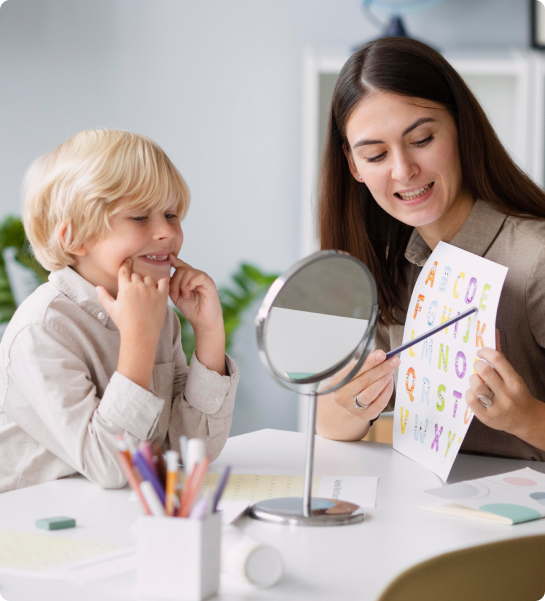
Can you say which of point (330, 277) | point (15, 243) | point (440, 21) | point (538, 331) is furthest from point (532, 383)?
point (440, 21)

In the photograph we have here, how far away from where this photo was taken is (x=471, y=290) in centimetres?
105

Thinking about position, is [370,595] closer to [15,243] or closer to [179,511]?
[179,511]

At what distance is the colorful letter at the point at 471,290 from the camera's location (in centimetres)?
104

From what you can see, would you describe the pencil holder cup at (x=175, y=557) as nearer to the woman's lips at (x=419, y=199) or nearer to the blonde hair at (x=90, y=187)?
the blonde hair at (x=90, y=187)

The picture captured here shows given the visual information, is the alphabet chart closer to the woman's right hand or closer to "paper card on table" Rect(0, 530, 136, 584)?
the woman's right hand

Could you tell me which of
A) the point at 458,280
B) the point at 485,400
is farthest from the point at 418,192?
the point at 485,400

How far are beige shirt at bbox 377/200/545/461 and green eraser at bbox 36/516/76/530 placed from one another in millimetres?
727

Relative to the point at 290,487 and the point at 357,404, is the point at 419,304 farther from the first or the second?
the point at 290,487

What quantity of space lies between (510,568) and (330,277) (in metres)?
0.41

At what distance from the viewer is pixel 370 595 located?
2.06 ft

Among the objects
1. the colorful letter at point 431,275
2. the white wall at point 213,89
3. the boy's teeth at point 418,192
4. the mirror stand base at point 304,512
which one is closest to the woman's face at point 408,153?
the boy's teeth at point 418,192

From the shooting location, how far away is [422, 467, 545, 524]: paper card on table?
83cm

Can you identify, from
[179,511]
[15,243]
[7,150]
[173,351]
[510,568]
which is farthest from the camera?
[7,150]

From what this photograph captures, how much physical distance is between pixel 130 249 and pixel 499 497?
0.68 metres
